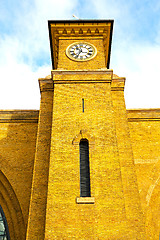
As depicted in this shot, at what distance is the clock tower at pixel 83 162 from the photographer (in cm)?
855

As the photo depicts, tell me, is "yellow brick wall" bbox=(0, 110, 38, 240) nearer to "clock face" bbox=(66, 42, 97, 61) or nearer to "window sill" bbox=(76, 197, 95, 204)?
"window sill" bbox=(76, 197, 95, 204)

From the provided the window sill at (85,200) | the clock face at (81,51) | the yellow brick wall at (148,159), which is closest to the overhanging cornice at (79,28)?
the clock face at (81,51)

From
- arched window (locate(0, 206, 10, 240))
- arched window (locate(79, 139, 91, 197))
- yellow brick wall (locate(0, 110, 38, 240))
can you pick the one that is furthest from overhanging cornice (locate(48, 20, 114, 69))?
arched window (locate(0, 206, 10, 240))

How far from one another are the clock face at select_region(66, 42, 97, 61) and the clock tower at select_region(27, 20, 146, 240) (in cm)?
38

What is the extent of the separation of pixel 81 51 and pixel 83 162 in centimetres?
754

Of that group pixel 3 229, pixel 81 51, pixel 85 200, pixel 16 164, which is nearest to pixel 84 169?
pixel 85 200

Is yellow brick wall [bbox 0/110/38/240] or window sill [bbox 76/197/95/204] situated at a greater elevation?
yellow brick wall [bbox 0/110/38/240]

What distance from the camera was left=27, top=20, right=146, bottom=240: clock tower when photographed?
855 centimetres

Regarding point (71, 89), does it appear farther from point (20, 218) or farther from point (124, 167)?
point (20, 218)

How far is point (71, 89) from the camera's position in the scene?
481 inches

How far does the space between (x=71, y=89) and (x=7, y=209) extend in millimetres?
6430

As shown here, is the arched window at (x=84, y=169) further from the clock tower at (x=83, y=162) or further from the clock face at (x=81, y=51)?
the clock face at (x=81, y=51)

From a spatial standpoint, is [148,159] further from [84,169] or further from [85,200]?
[85,200]

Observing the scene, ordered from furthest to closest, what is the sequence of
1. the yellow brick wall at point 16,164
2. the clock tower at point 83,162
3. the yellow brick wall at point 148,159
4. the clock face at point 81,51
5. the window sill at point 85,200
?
the clock face at point 81,51
the yellow brick wall at point 16,164
the yellow brick wall at point 148,159
the window sill at point 85,200
the clock tower at point 83,162
